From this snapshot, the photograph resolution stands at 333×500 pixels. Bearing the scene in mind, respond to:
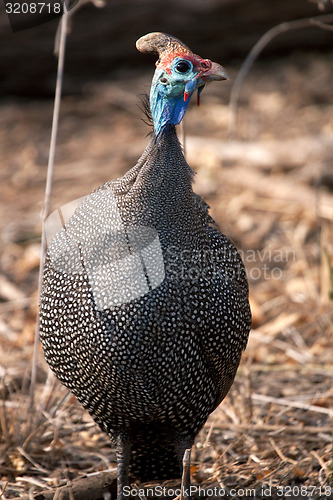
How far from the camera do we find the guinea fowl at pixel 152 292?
8.84ft

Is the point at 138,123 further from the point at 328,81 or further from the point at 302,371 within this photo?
the point at 302,371

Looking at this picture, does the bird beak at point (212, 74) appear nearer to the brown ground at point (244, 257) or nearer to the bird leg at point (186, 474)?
the brown ground at point (244, 257)

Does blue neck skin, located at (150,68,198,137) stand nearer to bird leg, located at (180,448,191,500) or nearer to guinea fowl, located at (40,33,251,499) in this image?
guinea fowl, located at (40,33,251,499)

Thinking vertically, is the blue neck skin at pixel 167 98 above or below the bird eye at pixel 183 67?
below

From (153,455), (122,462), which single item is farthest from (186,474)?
(153,455)

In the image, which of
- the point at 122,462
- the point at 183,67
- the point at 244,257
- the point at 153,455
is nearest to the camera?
the point at 183,67

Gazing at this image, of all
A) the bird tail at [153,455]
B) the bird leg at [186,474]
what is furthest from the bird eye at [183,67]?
the bird tail at [153,455]

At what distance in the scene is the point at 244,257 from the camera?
5.57 meters

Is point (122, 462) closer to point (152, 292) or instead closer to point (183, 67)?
point (152, 292)

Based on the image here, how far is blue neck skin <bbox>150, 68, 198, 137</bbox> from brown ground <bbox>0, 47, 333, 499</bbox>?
0.21 meters

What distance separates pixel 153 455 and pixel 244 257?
8.39ft

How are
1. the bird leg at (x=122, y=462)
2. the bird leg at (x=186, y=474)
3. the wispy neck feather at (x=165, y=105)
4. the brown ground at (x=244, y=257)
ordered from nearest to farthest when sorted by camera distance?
the bird leg at (x=186, y=474) < the wispy neck feather at (x=165, y=105) < the bird leg at (x=122, y=462) < the brown ground at (x=244, y=257)

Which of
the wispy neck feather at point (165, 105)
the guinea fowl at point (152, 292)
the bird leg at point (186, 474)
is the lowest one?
the bird leg at point (186, 474)

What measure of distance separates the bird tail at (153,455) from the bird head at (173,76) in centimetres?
140
